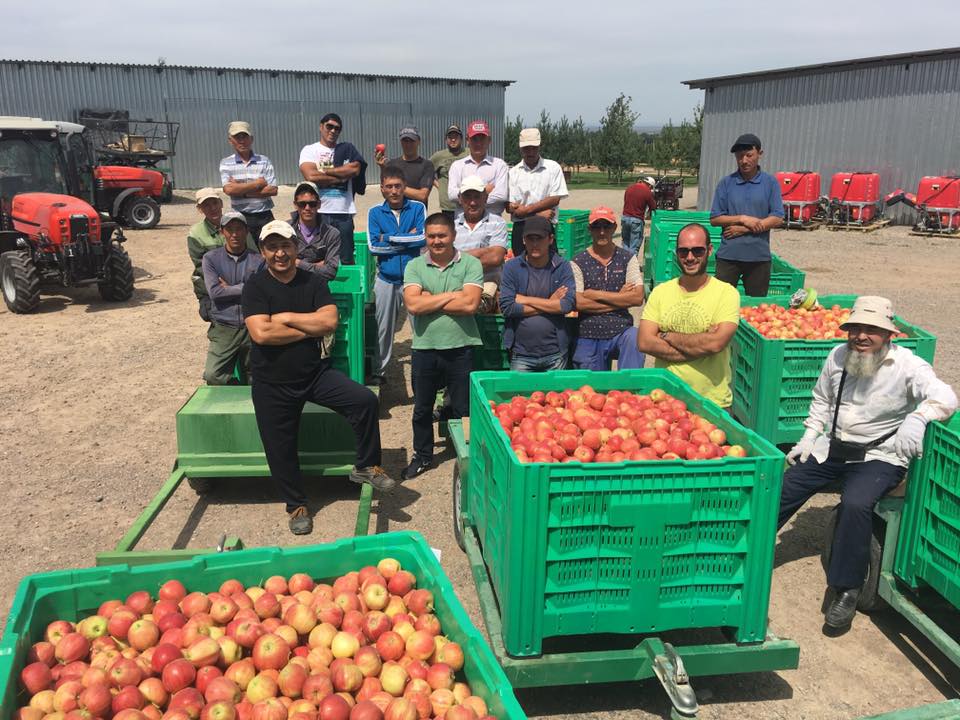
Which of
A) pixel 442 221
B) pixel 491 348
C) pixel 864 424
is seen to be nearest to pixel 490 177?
pixel 491 348

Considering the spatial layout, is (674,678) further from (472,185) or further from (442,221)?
(472,185)

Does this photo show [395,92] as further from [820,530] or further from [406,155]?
[820,530]

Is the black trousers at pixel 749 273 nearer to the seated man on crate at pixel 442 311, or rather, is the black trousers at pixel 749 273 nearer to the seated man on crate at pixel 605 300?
the seated man on crate at pixel 605 300

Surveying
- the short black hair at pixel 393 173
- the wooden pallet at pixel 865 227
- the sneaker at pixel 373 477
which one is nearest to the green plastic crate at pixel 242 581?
the sneaker at pixel 373 477

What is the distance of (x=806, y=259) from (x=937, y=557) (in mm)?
14584

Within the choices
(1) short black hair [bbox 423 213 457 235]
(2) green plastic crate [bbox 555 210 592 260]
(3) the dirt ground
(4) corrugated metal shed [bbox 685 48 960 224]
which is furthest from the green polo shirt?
(4) corrugated metal shed [bbox 685 48 960 224]

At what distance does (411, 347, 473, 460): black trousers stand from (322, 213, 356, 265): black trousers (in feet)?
9.20

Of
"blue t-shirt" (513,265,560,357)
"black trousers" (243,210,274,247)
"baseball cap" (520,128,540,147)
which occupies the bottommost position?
"blue t-shirt" (513,265,560,357)

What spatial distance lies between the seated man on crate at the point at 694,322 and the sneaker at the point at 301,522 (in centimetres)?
253

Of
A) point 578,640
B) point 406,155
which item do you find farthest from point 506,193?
point 578,640

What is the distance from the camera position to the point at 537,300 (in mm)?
5707

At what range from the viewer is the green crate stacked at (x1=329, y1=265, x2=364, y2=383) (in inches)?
240

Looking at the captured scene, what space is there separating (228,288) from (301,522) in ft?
6.39

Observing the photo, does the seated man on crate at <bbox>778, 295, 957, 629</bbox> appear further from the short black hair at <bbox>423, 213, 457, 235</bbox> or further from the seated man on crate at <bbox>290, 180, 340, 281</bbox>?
the seated man on crate at <bbox>290, 180, 340, 281</bbox>
